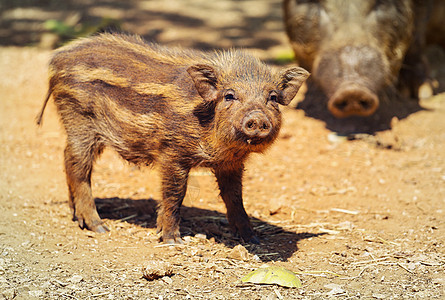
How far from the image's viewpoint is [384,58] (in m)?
7.03

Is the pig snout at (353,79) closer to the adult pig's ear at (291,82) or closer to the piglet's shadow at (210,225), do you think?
the piglet's shadow at (210,225)

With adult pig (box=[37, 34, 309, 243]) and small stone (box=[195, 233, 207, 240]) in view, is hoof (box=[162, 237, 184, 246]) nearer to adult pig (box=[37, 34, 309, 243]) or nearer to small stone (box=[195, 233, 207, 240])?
adult pig (box=[37, 34, 309, 243])

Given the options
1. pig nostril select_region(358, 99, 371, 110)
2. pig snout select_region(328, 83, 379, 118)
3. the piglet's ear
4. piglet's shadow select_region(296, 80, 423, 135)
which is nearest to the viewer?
the piglet's ear

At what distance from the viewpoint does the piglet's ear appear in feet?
13.0

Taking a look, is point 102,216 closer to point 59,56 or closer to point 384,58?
point 59,56

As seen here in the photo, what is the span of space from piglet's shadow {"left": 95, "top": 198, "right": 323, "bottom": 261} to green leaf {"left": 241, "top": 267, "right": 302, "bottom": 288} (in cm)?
43

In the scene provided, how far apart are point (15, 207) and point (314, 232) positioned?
2.77 m

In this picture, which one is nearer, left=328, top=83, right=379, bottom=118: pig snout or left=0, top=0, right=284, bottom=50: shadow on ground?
left=328, top=83, right=379, bottom=118: pig snout

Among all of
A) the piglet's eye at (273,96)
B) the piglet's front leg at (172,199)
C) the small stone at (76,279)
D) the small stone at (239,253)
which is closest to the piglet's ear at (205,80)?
the piglet's eye at (273,96)

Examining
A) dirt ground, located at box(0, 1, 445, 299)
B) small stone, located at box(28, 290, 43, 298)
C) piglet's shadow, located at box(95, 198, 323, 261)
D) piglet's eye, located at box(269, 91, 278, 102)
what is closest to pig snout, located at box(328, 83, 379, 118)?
dirt ground, located at box(0, 1, 445, 299)

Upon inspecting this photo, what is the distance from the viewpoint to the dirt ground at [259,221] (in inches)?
142

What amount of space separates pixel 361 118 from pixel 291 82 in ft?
13.3

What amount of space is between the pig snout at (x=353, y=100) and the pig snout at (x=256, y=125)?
3.12 metres

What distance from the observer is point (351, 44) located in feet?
22.8
